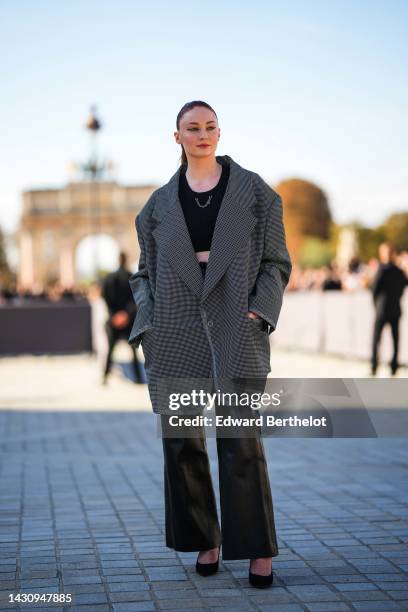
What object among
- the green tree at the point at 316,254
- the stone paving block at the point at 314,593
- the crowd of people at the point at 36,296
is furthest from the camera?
the green tree at the point at 316,254

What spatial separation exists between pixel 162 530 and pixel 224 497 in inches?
46.4

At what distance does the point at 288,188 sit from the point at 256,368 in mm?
102535

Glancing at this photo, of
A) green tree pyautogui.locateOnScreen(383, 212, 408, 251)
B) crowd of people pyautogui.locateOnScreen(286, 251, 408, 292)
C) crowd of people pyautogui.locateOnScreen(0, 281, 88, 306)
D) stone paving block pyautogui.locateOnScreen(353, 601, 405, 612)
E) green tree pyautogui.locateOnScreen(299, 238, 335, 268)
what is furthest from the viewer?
green tree pyautogui.locateOnScreen(299, 238, 335, 268)

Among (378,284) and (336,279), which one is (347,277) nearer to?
(336,279)

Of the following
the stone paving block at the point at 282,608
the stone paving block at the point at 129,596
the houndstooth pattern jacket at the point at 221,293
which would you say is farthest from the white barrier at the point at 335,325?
the stone paving block at the point at 282,608

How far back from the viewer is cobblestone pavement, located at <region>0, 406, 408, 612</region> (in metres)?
3.83

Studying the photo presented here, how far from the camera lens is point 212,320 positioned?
398 cm

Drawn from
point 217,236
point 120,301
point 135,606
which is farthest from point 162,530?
point 120,301

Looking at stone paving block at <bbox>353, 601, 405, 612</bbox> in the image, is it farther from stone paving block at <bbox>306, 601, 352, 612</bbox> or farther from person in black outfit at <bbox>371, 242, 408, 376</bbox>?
person in black outfit at <bbox>371, 242, 408, 376</bbox>

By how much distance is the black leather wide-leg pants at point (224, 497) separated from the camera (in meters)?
3.92

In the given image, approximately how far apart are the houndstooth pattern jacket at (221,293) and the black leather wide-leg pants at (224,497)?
206mm

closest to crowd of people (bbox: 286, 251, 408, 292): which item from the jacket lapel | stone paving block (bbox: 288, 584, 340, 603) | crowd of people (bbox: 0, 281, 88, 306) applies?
crowd of people (bbox: 0, 281, 88, 306)

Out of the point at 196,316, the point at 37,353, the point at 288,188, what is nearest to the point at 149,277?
the point at 196,316

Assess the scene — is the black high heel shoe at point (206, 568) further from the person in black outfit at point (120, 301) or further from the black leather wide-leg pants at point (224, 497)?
the person in black outfit at point (120, 301)
